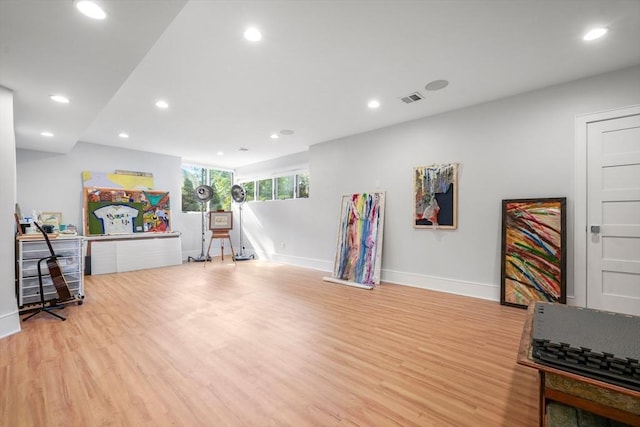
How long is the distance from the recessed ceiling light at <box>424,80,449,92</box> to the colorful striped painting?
1.93 metres

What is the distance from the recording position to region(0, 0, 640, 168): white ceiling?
6.42 feet

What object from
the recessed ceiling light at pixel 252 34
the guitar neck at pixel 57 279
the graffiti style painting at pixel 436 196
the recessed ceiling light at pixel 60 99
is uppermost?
the recessed ceiling light at pixel 252 34

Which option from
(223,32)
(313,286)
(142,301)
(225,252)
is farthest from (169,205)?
(223,32)

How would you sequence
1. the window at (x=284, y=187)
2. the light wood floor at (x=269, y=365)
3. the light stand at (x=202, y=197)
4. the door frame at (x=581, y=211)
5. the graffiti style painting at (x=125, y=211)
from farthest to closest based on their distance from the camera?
1. the light stand at (x=202, y=197)
2. the window at (x=284, y=187)
3. the graffiti style painting at (x=125, y=211)
4. the door frame at (x=581, y=211)
5. the light wood floor at (x=269, y=365)

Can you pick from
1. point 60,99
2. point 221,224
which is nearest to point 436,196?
point 60,99

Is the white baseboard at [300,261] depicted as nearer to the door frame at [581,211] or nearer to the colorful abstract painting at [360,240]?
the colorful abstract painting at [360,240]

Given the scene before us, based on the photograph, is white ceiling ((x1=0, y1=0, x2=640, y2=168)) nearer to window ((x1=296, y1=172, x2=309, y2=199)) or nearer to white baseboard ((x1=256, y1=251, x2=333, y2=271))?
window ((x1=296, y1=172, x2=309, y2=199))

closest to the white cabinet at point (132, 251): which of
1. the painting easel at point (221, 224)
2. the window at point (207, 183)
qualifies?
the painting easel at point (221, 224)

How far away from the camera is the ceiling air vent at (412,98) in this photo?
349 centimetres

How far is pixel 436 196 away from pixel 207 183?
6.58 meters

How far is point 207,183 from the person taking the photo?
26.3 ft

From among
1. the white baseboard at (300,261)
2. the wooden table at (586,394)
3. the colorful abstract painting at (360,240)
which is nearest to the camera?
the wooden table at (586,394)

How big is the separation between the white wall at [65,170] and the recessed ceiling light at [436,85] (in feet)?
21.4

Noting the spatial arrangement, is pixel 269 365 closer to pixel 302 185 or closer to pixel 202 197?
pixel 302 185
